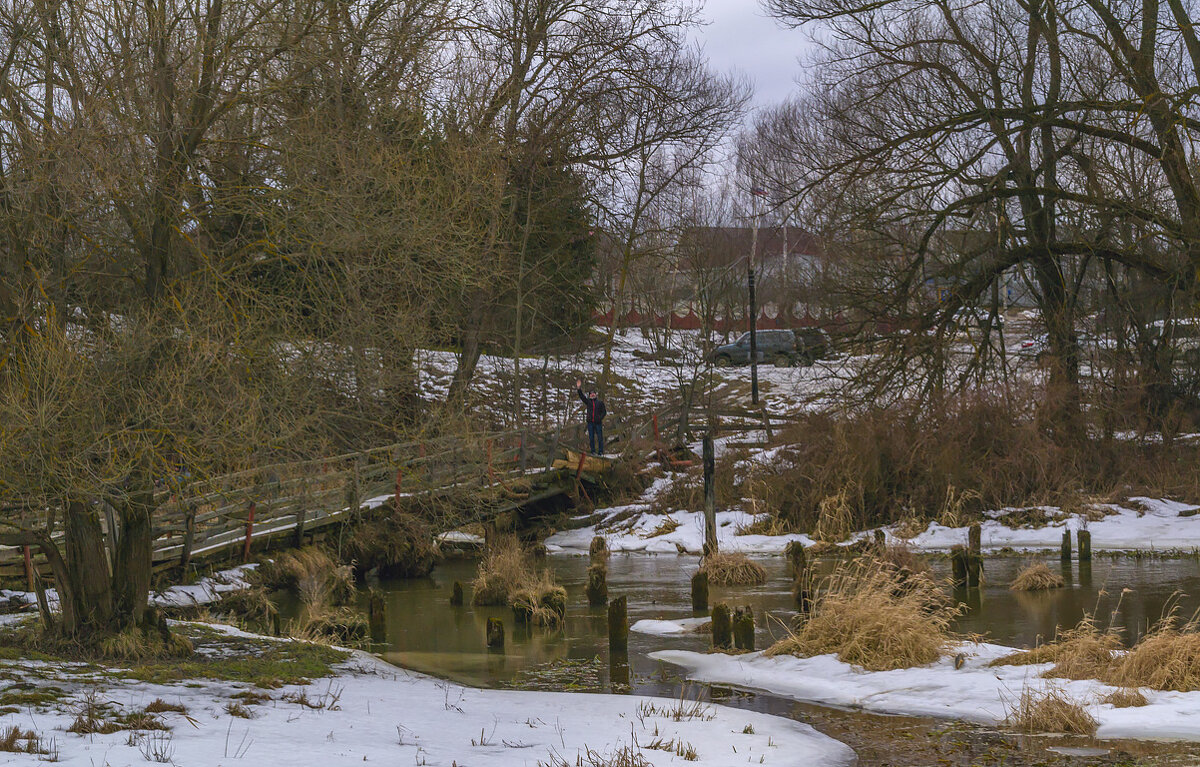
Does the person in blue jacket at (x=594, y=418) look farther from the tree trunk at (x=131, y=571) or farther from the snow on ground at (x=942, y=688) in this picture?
the tree trunk at (x=131, y=571)

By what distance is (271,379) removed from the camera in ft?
34.2

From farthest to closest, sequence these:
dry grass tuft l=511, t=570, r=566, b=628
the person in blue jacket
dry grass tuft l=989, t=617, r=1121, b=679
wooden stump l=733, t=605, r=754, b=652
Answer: the person in blue jacket, dry grass tuft l=511, t=570, r=566, b=628, wooden stump l=733, t=605, r=754, b=652, dry grass tuft l=989, t=617, r=1121, b=679

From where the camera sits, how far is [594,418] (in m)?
26.2

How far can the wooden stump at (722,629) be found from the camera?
12914 millimetres

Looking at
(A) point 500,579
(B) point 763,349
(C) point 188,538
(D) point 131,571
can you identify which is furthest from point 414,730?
(B) point 763,349

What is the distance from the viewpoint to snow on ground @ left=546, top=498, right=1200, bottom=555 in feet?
67.8

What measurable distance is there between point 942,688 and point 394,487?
1177 centimetres

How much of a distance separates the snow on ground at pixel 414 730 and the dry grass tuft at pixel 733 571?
7492 millimetres

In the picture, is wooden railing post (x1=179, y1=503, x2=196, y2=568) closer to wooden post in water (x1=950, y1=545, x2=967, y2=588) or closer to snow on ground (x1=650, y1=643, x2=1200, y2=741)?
snow on ground (x1=650, y1=643, x2=1200, y2=741)

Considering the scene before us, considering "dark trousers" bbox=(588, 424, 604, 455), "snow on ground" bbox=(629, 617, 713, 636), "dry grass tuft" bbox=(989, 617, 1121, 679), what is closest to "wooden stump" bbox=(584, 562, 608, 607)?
"snow on ground" bbox=(629, 617, 713, 636)

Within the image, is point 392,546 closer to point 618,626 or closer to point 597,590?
point 597,590

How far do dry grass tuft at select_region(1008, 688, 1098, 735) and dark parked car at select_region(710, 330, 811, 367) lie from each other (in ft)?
107

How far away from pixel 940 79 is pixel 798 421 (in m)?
8.00

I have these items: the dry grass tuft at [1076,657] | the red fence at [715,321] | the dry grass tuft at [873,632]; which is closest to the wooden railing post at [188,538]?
the dry grass tuft at [873,632]
